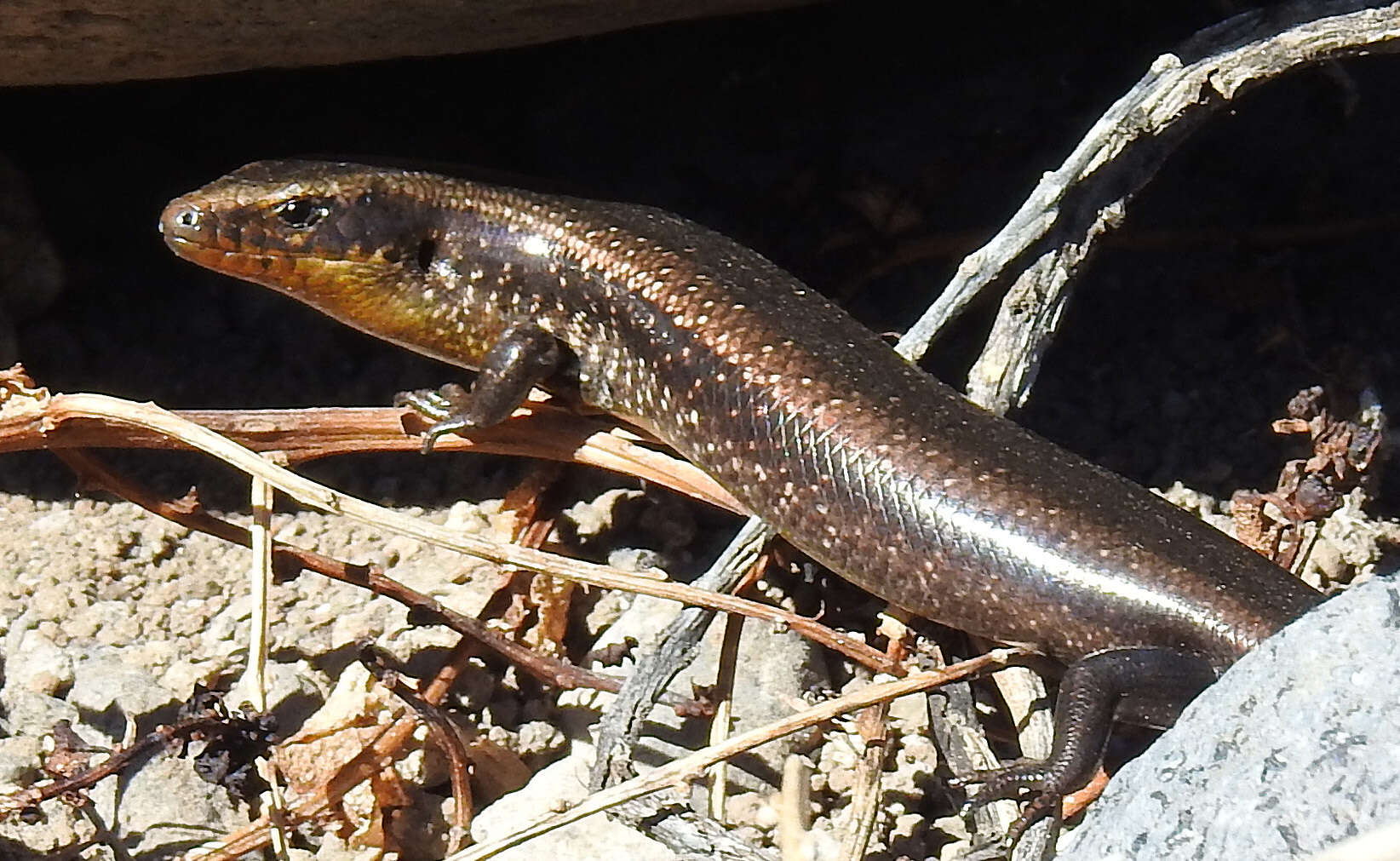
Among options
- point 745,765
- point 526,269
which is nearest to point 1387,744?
point 745,765

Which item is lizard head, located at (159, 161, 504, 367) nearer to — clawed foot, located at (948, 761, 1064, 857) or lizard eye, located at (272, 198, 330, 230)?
lizard eye, located at (272, 198, 330, 230)

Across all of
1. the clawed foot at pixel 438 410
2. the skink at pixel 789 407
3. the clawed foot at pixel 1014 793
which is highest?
the skink at pixel 789 407

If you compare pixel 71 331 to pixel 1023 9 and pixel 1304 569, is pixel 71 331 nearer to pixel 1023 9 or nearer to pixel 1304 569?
pixel 1023 9

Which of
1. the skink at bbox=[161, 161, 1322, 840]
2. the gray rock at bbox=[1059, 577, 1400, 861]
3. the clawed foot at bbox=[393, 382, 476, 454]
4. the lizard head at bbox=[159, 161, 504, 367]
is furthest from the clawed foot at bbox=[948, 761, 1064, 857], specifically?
the lizard head at bbox=[159, 161, 504, 367]

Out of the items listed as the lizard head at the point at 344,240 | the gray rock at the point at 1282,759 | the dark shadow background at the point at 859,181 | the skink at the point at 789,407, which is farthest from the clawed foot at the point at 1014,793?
the lizard head at the point at 344,240

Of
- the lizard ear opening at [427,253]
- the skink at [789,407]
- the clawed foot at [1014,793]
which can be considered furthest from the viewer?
the lizard ear opening at [427,253]

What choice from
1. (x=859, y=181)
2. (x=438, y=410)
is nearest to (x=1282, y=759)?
(x=438, y=410)

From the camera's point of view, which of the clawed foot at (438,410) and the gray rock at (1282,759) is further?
the clawed foot at (438,410)

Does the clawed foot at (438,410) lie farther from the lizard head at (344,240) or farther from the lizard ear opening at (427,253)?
the lizard ear opening at (427,253)
